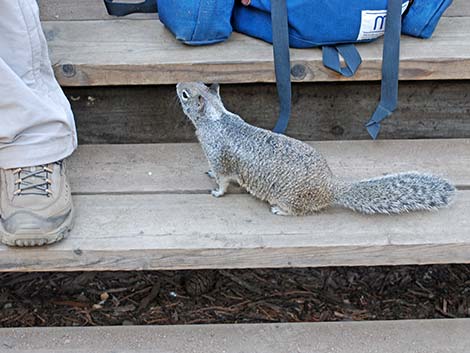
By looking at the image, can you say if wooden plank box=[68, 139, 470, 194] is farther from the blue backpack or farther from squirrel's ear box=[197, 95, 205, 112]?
squirrel's ear box=[197, 95, 205, 112]

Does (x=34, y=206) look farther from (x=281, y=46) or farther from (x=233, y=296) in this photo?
(x=233, y=296)

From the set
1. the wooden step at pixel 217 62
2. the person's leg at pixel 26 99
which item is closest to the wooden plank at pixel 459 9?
the wooden step at pixel 217 62

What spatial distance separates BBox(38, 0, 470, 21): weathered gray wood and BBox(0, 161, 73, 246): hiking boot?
610 mm

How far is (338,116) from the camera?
6.94 ft

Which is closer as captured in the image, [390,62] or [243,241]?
[243,241]

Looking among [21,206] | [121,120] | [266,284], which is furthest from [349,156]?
[21,206]

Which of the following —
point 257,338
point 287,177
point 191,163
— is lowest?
point 257,338

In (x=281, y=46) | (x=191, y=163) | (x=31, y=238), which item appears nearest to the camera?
(x=31, y=238)

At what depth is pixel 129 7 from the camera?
2.01 meters

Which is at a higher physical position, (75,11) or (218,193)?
(75,11)

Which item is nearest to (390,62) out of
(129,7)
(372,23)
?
(372,23)

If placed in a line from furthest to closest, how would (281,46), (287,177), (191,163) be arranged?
1. (191,163)
2. (281,46)
3. (287,177)

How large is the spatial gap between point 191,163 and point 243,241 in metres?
0.37

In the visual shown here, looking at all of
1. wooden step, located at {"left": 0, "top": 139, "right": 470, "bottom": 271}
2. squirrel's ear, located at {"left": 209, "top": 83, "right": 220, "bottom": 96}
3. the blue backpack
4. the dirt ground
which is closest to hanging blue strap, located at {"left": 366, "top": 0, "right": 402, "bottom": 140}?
the blue backpack
